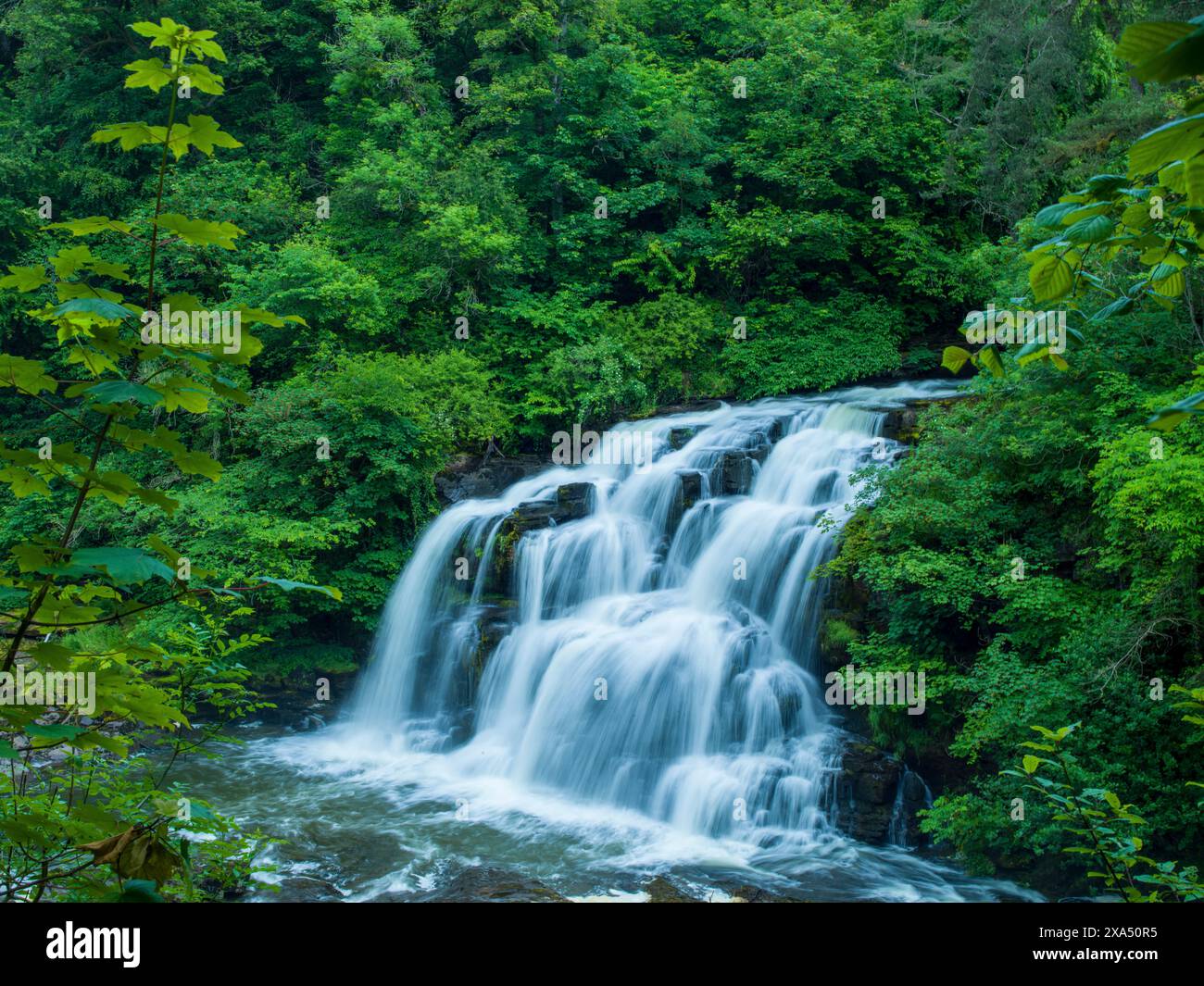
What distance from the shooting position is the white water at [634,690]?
867 centimetres

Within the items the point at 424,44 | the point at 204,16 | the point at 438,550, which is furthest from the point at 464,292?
the point at 204,16

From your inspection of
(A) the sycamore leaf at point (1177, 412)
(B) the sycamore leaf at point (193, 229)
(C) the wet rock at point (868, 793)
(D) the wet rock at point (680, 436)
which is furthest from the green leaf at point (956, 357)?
(D) the wet rock at point (680, 436)

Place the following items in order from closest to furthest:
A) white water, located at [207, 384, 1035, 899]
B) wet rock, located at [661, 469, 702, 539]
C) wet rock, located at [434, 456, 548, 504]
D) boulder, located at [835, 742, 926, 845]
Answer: boulder, located at [835, 742, 926, 845]
white water, located at [207, 384, 1035, 899]
wet rock, located at [661, 469, 702, 539]
wet rock, located at [434, 456, 548, 504]

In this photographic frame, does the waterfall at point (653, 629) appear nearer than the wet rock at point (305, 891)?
No

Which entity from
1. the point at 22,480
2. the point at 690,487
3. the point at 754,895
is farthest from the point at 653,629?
the point at 22,480

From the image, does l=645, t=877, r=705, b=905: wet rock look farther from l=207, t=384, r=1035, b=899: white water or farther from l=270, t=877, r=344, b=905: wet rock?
l=270, t=877, r=344, b=905: wet rock

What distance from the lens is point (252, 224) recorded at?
17.3 m

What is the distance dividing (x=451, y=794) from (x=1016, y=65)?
15420 mm

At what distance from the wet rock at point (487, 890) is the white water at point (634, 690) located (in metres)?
0.42

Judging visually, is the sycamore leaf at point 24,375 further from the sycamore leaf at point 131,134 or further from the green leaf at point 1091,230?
the green leaf at point 1091,230

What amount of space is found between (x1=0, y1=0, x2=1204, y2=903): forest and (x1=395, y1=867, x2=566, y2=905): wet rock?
488 millimetres

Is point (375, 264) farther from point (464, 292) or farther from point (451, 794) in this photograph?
point (451, 794)

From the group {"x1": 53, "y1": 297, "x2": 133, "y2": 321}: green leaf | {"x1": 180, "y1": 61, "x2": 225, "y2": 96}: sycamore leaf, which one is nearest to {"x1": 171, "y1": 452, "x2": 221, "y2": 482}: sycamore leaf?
{"x1": 53, "y1": 297, "x2": 133, "y2": 321}: green leaf

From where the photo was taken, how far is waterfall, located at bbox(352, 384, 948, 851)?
374 inches
